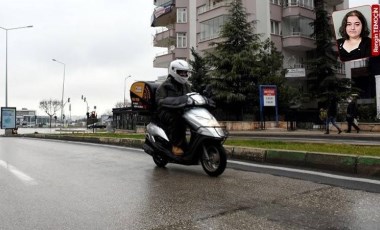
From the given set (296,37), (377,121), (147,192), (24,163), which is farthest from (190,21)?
(147,192)

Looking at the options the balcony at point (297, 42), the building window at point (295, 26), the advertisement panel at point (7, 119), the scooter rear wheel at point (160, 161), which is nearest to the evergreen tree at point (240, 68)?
the balcony at point (297, 42)

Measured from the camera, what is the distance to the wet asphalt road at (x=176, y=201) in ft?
13.1

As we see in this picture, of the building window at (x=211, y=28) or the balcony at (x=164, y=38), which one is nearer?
the building window at (x=211, y=28)

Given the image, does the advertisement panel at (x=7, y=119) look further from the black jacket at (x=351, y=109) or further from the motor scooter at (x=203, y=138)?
the motor scooter at (x=203, y=138)

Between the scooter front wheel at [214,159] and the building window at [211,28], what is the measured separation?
33334 mm

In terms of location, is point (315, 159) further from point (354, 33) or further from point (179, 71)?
point (354, 33)

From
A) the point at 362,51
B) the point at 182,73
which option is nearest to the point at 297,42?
the point at 362,51

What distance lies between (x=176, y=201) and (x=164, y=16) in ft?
165

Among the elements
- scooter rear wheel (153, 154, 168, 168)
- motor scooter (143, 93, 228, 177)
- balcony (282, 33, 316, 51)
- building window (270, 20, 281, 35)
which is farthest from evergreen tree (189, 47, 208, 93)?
motor scooter (143, 93, 228, 177)

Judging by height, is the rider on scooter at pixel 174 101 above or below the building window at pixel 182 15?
below

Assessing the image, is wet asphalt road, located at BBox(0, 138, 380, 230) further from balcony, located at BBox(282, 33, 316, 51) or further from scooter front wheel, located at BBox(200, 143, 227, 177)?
balcony, located at BBox(282, 33, 316, 51)

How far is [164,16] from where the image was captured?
174 feet

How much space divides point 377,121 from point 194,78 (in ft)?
53.3

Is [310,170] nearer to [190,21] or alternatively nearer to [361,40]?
[361,40]
